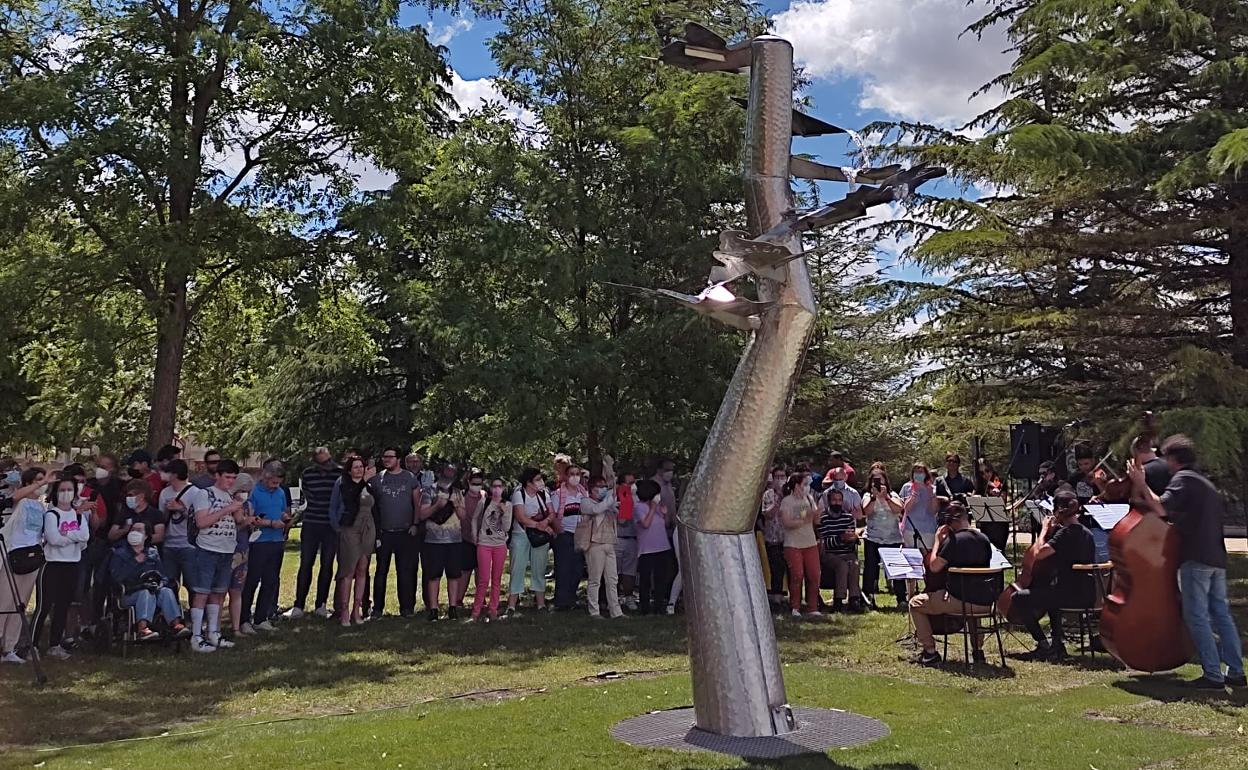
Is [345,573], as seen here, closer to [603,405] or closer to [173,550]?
→ [173,550]

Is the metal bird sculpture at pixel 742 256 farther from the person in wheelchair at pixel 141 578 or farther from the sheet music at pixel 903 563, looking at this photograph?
the person in wheelchair at pixel 141 578

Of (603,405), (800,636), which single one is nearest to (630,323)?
(603,405)

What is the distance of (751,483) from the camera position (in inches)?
290

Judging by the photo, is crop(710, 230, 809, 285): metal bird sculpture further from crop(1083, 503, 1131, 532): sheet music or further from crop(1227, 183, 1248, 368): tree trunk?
crop(1227, 183, 1248, 368): tree trunk

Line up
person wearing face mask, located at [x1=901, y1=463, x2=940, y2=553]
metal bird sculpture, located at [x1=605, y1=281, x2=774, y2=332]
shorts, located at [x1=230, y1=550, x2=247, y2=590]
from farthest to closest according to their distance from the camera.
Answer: person wearing face mask, located at [x1=901, y1=463, x2=940, y2=553]
shorts, located at [x1=230, y1=550, x2=247, y2=590]
metal bird sculpture, located at [x1=605, y1=281, x2=774, y2=332]

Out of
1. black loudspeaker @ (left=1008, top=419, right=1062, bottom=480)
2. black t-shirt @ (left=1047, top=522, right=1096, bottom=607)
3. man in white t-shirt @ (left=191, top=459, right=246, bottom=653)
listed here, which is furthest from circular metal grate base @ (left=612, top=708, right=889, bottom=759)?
black loudspeaker @ (left=1008, top=419, right=1062, bottom=480)

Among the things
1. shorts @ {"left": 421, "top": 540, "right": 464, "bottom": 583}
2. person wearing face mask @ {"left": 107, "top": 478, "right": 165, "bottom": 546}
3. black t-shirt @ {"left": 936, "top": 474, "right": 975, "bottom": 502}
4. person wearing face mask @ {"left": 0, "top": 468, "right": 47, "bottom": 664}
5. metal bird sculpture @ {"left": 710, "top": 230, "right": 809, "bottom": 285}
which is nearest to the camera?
metal bird sculpture @ {"left": 710, "top": 230, "right": 809, "bottom": 285}

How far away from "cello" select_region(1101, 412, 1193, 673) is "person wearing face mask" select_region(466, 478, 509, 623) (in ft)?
22.1

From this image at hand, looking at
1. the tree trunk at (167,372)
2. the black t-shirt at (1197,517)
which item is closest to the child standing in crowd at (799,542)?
the black t-shirt at (1197,517)

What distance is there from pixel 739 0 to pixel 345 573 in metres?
12.2

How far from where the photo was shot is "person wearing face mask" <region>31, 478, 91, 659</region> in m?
10.1

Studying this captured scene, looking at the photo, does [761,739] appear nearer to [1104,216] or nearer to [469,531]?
[469,531]

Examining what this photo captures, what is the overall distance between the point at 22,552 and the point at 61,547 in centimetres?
40

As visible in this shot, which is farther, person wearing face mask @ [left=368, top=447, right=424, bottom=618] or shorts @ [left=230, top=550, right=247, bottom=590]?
person wearing face mask @ [left=368, top=447, right=424, bottom=618]
